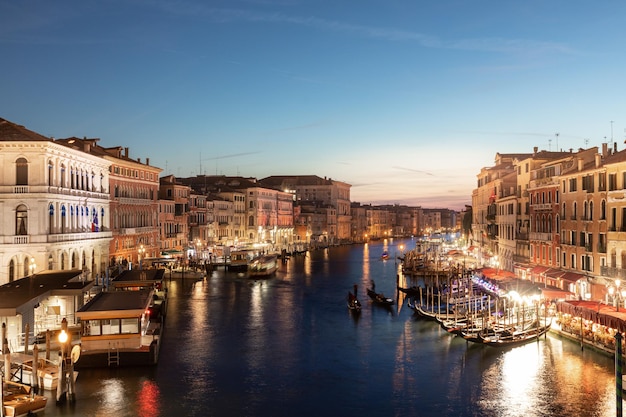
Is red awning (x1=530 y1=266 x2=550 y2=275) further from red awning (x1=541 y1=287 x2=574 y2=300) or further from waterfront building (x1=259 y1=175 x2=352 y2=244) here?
waterfront building (x1=259 y1=175 x2=352 y2=244)

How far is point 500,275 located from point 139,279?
53.6 feet

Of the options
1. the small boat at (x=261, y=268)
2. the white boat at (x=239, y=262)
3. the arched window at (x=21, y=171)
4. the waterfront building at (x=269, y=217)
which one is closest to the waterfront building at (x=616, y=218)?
the arched window at (x=21, y=171)

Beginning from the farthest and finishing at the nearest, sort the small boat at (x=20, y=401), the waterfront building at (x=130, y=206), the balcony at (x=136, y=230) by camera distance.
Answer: the balcony at (x=136, y=230), the waterfront building at (x=130, y=206), the small boat at (x=20, y=401)

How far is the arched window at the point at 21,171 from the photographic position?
951 inches

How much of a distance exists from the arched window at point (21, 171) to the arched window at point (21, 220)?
898mm

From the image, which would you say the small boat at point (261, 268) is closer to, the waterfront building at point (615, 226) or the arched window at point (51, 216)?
the arched window at point (51, 216)

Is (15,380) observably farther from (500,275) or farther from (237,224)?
(237,224)

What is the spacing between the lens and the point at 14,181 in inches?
948

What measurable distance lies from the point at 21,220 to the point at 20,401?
12.9 meters

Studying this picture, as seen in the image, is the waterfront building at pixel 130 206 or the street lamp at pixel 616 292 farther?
the waterfront building at pixel 130 206

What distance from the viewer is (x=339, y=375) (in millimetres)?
17484

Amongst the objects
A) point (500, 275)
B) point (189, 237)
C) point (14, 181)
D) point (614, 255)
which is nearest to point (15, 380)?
point (14, 181)

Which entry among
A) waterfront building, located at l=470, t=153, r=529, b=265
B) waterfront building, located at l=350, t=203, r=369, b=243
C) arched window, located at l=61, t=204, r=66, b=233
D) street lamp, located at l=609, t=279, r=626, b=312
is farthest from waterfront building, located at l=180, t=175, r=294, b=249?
street lamp, located at l=609, t=279, r=626, b=312

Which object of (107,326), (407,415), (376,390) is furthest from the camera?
(107,326)
